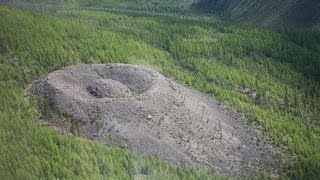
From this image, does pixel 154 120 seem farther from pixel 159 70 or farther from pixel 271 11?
pixel 271 11

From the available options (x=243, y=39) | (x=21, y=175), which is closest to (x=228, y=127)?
(x=21, y=175)

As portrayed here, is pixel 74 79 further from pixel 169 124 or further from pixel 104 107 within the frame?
pixel 169 124

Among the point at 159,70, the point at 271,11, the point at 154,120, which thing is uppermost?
the point at 154,120

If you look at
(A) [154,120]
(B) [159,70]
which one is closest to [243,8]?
(B) [159,70]

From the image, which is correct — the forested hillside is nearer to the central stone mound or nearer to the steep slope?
the steep slope

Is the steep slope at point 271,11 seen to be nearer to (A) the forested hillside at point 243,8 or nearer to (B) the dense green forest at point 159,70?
(A) the forested hillside at point 243,8

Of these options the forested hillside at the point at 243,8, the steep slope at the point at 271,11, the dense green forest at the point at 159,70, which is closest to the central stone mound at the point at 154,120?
the dense green forest at the point at 159,70
